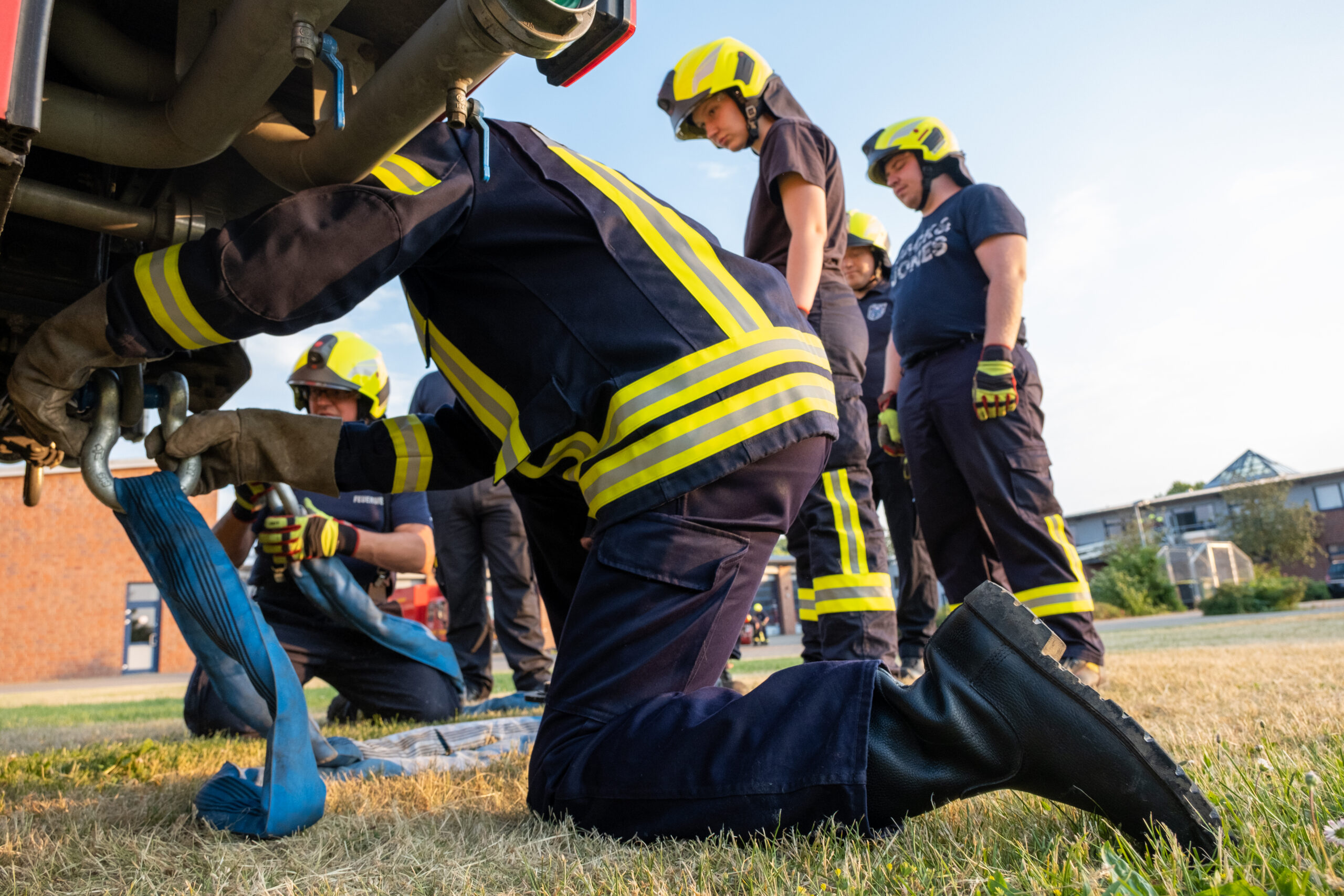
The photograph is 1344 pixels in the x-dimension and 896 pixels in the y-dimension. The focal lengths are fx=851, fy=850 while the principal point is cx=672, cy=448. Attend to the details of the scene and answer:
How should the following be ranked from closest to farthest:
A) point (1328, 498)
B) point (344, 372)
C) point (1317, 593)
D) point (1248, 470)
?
point (344, 372)
point (1317, 593)
point (1328, 498)
point (1248, 470)

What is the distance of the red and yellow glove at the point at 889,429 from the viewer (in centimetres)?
397

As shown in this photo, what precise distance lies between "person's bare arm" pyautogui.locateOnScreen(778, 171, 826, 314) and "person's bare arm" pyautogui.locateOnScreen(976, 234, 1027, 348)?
2.24ft

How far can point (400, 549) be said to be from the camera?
3.65 metres

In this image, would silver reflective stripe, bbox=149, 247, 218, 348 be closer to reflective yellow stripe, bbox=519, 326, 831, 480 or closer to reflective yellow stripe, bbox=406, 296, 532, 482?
reflective yellow stripe, bbox=406, 296, 532, 482

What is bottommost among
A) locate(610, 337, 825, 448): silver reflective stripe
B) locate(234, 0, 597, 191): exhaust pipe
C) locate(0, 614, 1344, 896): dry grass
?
locate(0, 614, 1344, 896): dry grass

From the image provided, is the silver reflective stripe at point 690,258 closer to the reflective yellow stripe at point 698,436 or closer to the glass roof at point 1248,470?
the reflective yellow stripe at point 698,436

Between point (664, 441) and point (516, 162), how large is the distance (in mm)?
593

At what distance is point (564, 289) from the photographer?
4.87ft

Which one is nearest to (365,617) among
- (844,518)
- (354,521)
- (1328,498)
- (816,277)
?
(354,521)

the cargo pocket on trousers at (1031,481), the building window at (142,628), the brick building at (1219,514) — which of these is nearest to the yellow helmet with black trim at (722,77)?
the cargo pocket on trousers at (1031,481)

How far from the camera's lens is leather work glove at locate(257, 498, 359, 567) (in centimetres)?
279

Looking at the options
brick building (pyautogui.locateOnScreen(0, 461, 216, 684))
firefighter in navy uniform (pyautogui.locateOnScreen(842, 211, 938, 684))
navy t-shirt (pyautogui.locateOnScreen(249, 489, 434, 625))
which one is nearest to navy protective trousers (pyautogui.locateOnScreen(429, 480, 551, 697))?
navy t-shirt (pyautogui.locateOnScreen(249, 489, 434, 625))

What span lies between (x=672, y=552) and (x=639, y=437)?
0.63 ft

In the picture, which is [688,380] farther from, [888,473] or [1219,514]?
[1219,514]
